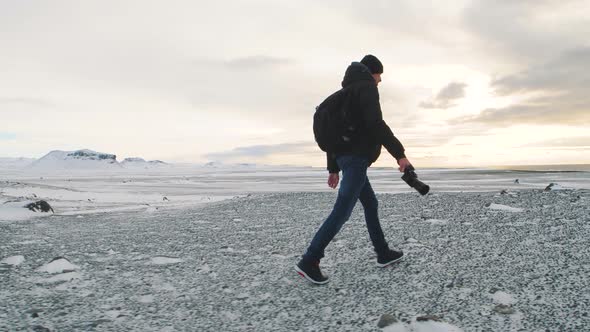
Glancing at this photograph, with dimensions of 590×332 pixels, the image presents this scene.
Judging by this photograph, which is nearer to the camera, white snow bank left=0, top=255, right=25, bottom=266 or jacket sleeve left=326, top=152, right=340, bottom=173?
jacket sleeve left=326, top=152, right=340, bottom=173

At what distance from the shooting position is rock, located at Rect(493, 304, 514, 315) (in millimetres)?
3238

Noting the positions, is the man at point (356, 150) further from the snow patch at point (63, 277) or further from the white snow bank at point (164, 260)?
the snow patch at point (63, 277)

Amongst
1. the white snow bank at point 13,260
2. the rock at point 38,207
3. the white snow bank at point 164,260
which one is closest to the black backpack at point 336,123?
the white snow bank at point 164,260

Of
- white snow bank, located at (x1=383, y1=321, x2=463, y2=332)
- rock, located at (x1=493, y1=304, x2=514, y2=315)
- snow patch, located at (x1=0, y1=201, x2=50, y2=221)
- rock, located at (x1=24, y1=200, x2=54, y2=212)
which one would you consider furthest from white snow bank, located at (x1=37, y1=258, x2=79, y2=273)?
rock, located at (x1=24, y1=200, x2=54, y2=212)

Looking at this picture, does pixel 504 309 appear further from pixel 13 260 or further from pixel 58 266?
pixel 13 260

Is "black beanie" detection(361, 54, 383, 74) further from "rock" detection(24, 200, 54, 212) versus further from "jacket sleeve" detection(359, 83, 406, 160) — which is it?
"rock" detection(24, 200, 54, 212)

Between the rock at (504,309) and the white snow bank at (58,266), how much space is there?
16.1 feet

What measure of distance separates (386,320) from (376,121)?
1855 millimetres

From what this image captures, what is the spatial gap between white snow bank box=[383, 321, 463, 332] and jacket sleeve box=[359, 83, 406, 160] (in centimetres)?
158

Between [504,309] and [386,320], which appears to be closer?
[386,320]

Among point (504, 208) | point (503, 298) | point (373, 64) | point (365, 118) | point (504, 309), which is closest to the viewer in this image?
point (504, 309)

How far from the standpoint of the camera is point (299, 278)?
4.44 metres

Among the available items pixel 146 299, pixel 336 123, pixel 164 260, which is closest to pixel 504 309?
pixel 336 123

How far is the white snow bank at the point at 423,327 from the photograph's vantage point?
300 centimetres
